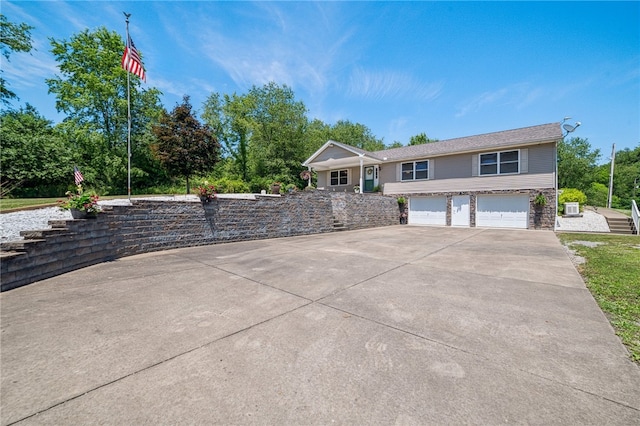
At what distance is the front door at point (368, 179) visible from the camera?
18.3m

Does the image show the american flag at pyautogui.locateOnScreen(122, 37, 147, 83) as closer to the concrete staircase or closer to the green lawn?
the green lawn

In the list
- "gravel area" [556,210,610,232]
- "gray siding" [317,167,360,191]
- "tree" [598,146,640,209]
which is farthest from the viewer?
"tree" [598,146,640,209]

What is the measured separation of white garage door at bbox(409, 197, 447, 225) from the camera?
50.2ft

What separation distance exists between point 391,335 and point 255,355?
132 centimetres

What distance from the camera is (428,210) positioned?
15844mm

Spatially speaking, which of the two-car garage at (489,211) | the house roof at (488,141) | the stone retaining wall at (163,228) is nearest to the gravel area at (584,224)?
the two-car garage at (489,211)

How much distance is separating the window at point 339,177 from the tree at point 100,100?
16855 mm

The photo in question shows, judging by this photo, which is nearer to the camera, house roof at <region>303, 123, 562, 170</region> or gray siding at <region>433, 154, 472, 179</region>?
house roof at <region>303, 123, 562, 170</region>

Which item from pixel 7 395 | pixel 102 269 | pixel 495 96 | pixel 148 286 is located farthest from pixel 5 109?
pixel 495 96

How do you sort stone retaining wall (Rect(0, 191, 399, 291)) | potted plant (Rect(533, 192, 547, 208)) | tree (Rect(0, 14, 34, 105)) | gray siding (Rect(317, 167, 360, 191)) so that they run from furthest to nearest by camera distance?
gray siding (Rect(317, 167, 360, 191))
tree (Rect(0, 14, 34, 105))
potted plant (Rect(533, 192, 547, 208))
stone retaining wall (Rect(0, 191, 399, 291))

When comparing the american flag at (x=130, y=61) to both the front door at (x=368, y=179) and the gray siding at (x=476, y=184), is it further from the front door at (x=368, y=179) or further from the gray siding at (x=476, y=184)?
the gray siding at (x=476, y=184)

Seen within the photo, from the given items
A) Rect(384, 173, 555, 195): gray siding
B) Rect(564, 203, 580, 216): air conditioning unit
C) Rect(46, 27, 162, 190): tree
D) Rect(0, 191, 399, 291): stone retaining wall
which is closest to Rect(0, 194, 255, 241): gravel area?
Rect(0, 191, 399, 291): stone retaining wall

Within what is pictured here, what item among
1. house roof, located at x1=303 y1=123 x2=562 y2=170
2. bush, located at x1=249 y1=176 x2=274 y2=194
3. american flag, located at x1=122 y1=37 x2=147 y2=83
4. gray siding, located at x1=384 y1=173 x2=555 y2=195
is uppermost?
american flag, located at x1=122 y1=37 x2=147 y2=83

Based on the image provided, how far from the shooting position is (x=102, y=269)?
16.4 feet
